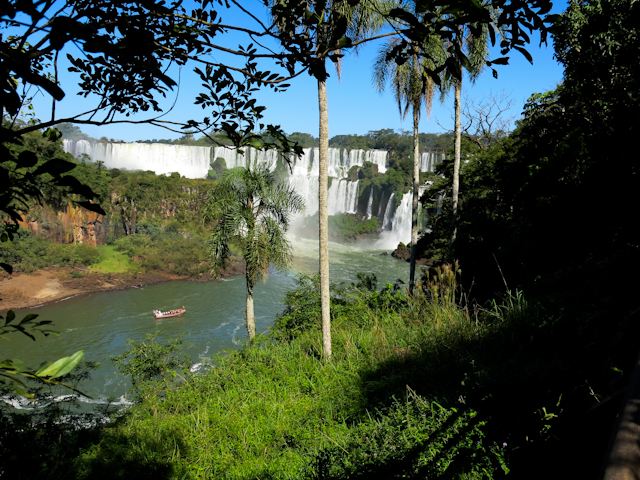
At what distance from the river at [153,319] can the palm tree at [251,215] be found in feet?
8.92

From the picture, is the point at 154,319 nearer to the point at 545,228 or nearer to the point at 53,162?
the point at 545,228

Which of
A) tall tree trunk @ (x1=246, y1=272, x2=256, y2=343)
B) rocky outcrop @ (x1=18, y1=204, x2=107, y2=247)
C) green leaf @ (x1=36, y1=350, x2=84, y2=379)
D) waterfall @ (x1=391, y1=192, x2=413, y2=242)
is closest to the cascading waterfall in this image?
waterfall @ (x1=391, y1=192, x2=413, y2=242)

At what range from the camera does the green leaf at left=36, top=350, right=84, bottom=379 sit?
803 mm

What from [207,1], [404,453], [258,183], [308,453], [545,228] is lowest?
[308,453]

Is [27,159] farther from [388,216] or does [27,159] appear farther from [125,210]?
[125,210]

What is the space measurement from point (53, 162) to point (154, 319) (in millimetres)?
20159

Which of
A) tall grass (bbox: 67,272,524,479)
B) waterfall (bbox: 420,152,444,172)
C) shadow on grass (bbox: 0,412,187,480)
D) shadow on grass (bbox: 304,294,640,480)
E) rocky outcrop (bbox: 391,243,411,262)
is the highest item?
waterfall (bbox: 420,152,444,172)

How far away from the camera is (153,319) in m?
19.3

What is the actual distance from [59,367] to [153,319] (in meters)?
20.1

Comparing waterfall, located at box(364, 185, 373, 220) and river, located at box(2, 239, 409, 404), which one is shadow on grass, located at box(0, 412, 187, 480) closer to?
river, located at box(2, 239, 409, 404)

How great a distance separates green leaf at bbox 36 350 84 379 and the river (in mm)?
10273

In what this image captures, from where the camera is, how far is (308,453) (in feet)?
8.69

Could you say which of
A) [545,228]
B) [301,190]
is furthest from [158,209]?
[545,228]

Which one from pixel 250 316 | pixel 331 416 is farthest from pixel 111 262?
pixel 331 416
